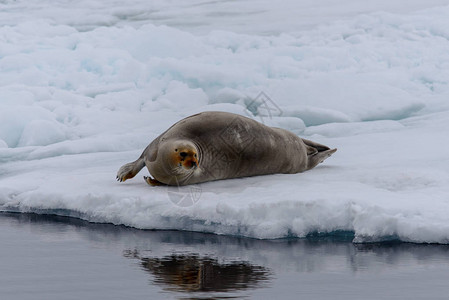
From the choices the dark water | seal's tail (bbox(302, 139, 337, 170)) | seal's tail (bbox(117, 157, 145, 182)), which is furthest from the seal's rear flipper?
the dark water

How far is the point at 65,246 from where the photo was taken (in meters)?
5.29

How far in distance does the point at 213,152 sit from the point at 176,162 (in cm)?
49

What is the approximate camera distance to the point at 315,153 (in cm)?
775

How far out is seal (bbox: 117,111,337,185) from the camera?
637cm

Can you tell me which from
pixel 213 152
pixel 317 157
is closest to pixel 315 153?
pixel 317 157

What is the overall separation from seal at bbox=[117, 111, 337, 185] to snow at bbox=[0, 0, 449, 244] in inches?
5.3

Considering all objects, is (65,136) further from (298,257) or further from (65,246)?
(298,257)

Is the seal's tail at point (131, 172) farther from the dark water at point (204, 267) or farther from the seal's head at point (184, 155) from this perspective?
the dark water at point (204, 267)

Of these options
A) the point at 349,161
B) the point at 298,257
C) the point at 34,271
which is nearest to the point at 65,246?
the point at 34,271

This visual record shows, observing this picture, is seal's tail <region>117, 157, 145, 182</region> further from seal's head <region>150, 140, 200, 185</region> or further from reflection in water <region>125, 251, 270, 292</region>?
reflection in water <region>125, 251, 270, 292</region>

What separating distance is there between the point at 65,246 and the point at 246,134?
2.13 metres

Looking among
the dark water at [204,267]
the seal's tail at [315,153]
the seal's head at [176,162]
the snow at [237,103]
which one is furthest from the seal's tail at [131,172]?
the seal's tail at [315,153]

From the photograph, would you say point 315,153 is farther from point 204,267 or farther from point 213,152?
point 204,267

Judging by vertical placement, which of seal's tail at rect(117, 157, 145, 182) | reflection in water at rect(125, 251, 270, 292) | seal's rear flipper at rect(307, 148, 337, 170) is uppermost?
seal's rear flipper at rect(307, 148, 337, 170)
